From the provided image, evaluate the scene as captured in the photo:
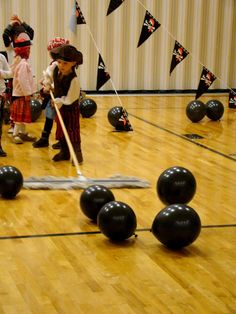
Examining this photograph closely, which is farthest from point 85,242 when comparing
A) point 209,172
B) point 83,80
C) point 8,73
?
point 83,80

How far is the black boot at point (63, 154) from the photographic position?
7.47m

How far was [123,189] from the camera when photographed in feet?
20.8

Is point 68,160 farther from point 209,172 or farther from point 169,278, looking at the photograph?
point 169,278

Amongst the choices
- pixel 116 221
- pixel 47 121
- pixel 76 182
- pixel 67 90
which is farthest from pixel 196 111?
pixel 116 221

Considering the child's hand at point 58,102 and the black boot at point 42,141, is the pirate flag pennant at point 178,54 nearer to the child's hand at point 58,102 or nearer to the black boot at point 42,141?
the black boot at point 42,141

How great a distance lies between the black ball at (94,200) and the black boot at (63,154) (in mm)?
2298

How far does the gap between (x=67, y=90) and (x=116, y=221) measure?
283 centimetres

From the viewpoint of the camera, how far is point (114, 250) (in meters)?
4.70

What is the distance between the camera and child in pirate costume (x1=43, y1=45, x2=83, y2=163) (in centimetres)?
700

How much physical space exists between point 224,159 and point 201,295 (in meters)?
4.03

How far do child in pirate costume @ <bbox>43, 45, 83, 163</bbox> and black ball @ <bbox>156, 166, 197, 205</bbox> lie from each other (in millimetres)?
1976

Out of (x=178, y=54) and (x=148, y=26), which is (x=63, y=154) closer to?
(x=148, y=26)

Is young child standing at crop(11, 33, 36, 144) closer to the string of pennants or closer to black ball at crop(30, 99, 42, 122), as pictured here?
the string of pennants

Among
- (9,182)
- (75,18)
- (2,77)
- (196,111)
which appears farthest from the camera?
(196,111)
